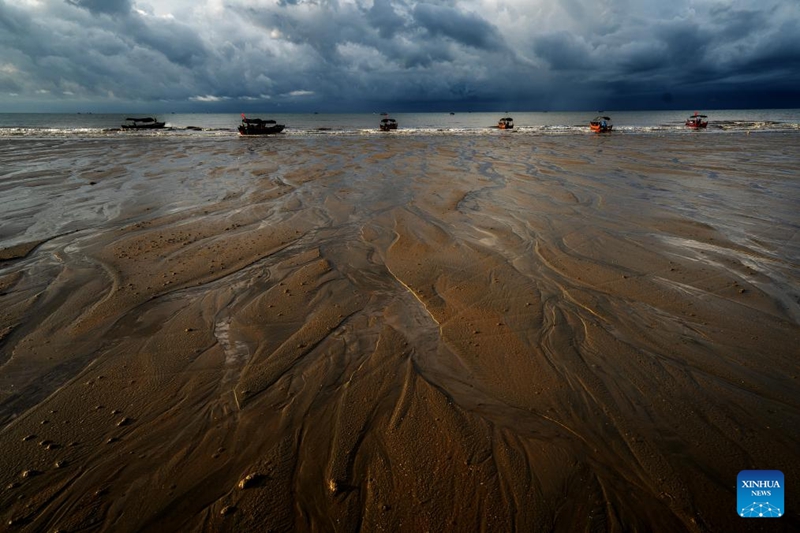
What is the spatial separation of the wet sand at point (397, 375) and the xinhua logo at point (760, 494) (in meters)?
0.06

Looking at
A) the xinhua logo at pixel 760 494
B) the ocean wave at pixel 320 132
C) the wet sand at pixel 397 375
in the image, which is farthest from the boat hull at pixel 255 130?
the xinhua logo at pixel 760 494

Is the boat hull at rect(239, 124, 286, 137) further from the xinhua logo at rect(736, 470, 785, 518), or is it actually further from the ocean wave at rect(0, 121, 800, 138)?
the xinhua logo at rect(736, 470, 785, 518)

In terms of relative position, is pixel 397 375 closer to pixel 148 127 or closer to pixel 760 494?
pixel 760 494

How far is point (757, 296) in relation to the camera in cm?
543

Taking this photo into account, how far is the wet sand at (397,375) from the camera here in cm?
268

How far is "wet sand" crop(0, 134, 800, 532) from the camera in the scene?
2.68 metres

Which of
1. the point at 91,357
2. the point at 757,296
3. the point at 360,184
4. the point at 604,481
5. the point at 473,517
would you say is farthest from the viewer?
the point at 360,184

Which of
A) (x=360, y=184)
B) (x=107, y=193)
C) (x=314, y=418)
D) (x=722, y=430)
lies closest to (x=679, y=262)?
(x=722, y=430)

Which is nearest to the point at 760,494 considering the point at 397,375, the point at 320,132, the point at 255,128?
the point at 397,375

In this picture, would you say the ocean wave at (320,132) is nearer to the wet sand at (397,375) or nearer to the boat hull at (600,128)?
the boat hull at (600,128)

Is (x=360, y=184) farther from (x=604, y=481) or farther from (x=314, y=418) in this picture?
(x=604, y=481)

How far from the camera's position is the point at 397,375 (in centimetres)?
399

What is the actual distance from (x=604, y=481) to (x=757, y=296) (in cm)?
475

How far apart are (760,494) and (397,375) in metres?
3.06
